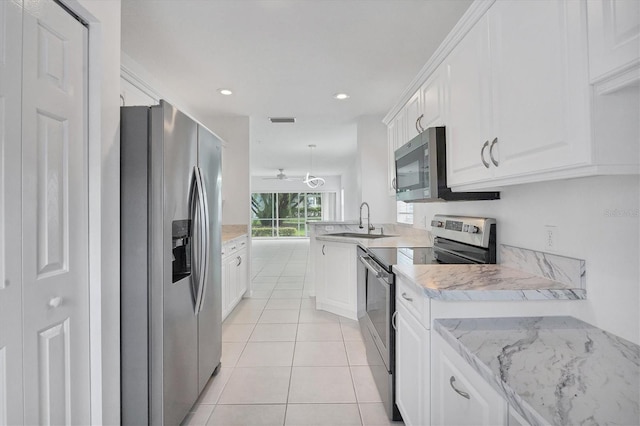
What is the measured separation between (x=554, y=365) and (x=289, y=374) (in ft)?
6.24

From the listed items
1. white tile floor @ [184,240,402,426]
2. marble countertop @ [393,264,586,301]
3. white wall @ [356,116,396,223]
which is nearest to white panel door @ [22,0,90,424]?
white tile floor @ [184,240,402,426]

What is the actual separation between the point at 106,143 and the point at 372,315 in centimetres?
192

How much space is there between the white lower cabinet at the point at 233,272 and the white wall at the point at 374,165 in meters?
1.85

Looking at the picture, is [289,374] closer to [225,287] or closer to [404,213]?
[225,287]

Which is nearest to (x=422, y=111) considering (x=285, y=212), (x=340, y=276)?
(x=340, y=276)

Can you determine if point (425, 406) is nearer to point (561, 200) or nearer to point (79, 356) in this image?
point (561, 200)

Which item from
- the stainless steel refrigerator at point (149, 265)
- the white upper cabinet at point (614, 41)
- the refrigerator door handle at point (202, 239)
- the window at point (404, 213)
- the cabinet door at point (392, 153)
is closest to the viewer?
the white upper cabinet at point (614, 41)

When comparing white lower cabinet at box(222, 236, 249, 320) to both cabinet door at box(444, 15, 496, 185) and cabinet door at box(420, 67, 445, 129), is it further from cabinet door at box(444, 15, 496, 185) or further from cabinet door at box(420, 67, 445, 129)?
cabinet door at box(444, 15, 496, 185)

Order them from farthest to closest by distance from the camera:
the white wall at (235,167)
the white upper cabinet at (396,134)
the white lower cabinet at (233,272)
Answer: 1. the white wall at (235,167)
2. the white lower cabinet at (233,272)
3. the white upper cabinet at (396,134)

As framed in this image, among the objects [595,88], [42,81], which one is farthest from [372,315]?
[42,81]

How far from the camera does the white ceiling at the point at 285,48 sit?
6.62 feet

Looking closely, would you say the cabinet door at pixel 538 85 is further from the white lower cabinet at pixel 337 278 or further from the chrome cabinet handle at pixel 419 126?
the white lower cabinet at pixel 337 278

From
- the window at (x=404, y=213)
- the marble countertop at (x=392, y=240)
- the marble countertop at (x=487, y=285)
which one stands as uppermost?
the window at (x=404, y=213)

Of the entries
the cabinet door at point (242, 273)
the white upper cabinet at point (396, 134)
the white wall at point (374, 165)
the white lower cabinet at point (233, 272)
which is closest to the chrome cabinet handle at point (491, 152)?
the white upper cabinet at point (396, 134)
